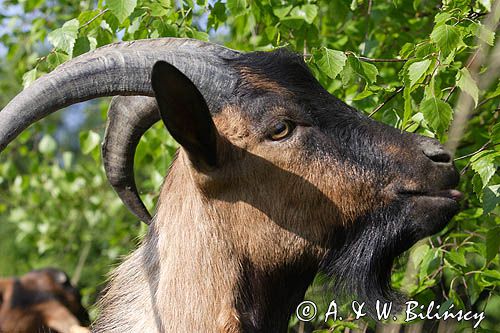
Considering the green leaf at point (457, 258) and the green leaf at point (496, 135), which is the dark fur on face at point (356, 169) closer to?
the green leaf at point (496, 135)

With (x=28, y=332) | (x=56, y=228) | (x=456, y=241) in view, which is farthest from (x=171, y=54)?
(x=56, y=228)

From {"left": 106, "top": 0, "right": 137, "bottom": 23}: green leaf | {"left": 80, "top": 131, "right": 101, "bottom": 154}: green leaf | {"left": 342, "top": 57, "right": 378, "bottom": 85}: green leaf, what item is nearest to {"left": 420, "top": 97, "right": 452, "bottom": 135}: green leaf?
{"left": 342, "top": 57, "right": 378, "bottom": 85}: green leaf

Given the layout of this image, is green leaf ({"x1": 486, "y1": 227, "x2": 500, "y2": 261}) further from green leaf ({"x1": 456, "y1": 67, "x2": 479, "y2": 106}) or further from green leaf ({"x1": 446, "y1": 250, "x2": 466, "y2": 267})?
green leaf ({"x1": 456, "y1": 67, "x2": 479, "y2": 106})

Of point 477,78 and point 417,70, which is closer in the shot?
point 417,70

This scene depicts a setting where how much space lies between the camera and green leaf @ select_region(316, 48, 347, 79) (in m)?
4.57

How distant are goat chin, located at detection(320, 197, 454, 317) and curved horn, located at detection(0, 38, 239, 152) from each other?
87 centimetres

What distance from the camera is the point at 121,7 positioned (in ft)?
15.0

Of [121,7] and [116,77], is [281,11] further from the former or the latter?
[116,77]

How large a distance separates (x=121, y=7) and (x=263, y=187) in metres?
1.25

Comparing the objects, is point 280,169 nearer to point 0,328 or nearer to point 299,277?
point 299,277

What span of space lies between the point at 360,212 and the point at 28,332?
15.9ft

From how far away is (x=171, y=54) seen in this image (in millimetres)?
4211

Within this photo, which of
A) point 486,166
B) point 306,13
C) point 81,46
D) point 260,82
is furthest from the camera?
point 306,13

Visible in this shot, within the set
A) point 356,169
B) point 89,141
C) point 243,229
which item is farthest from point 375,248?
point 89,141
